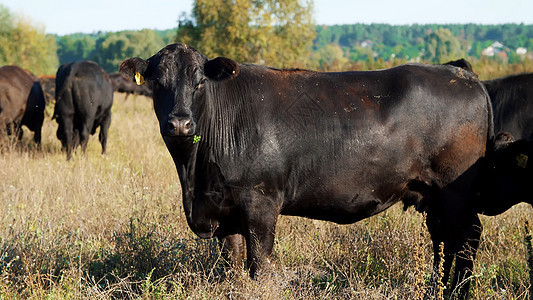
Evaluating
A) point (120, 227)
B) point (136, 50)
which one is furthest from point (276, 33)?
point (136, 50)

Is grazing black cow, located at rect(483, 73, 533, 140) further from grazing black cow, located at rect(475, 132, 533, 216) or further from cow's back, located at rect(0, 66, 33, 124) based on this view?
cow's back, located at rect(0, 66, 33, 124)

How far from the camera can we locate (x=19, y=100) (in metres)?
10.8

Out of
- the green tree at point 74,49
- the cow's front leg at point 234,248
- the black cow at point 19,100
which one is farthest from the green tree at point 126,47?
the cow's front leg at point 234,248

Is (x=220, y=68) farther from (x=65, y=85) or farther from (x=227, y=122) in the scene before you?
(x=65, y=85)

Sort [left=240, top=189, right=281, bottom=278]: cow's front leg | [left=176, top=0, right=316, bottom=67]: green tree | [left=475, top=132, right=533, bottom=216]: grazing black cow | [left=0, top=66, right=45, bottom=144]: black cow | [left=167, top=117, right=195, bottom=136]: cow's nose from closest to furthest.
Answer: [left=167, top=117, right=195, bottom=136]: cow's nose → [left=240, top=189, right=281, bottom=278]: cow's front leg → [left=475, top=132, right=533, bottom=216]: grazing black cow → [left=0, top=66, right=45, bottom=144]: black cow → [left=176, top=0, right=316, bottom=67]: green tree

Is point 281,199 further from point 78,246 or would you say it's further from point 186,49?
point 78,246

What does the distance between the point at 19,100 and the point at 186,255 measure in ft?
24.8

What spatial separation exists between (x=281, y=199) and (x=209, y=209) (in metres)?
0.58

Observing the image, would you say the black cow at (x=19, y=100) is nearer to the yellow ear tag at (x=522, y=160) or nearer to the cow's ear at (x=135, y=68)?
the cow's ear at (x=135, y=68)

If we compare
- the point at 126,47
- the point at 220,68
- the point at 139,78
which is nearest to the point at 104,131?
the point at 139,78

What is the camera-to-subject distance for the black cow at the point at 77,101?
10.4 metres

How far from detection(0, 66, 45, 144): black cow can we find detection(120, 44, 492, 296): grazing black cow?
7.31 meters

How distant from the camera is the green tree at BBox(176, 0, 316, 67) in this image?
32.0 metres

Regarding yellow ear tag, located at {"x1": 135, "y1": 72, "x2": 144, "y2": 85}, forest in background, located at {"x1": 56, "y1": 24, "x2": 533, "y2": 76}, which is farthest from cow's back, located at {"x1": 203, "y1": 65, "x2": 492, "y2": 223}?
forest in background, located at {"x1": 56, "y1": 24, "x2": 533, "y2": 76}
